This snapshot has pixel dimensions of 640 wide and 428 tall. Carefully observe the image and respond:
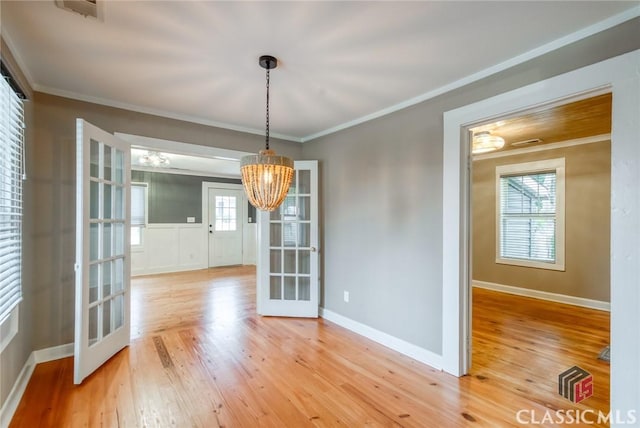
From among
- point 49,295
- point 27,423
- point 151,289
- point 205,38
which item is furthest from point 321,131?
point 151,289

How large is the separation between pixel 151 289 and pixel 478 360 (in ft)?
17.4

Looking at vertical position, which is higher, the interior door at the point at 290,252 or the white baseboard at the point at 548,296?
the interior door at the point at 290,252

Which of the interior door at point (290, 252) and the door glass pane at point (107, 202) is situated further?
the interior door at point (290, 252)

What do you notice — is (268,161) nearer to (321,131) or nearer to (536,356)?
(321,131)

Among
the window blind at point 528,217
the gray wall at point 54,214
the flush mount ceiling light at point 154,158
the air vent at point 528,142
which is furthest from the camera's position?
the flush mount ceiling light at point 154,158

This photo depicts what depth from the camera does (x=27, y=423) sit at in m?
1.88

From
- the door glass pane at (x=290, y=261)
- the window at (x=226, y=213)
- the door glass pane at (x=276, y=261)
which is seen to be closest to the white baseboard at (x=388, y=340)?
the door glass pane at (x=290, y=261)

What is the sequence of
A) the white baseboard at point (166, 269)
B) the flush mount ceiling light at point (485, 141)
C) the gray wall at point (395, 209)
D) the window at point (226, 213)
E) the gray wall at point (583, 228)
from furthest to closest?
the window at point (226, 213)
the white baseboard at point (166, 269)
the gray wall at point (583, 228)
the flush mount ceiling light at point (485, 141)
the gray wall at point (395, 209)

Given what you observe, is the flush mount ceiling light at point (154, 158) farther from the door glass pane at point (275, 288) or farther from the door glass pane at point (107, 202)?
the door glass pane at point (275, 288)

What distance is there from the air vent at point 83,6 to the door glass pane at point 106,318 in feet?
7.45

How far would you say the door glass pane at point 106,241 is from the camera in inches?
105

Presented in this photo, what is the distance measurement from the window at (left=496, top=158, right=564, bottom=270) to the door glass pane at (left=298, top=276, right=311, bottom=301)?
12.4 feet

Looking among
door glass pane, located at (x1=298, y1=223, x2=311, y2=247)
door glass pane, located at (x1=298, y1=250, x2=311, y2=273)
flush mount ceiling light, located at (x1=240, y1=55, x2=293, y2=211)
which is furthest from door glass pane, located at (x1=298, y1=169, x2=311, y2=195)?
flush mount ceiling light, located at (x1=240, y1=55, x2=293, y2=211)

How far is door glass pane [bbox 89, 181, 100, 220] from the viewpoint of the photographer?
2.50 meters
